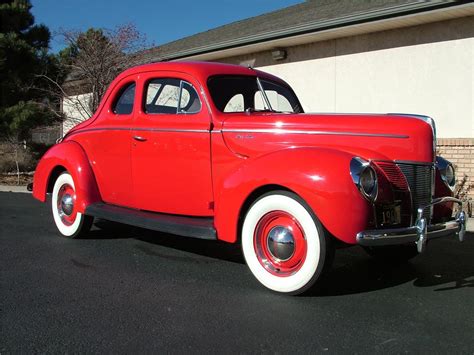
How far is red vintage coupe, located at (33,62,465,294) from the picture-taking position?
346 cm

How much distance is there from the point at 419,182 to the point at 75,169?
3.61 metres

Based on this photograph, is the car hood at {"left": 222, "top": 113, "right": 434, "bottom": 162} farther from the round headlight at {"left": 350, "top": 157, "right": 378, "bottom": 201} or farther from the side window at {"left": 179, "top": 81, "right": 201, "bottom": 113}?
the side window at {"left": 179, "top": 81, "right": 201, "bottom": 113}

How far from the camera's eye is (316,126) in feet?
12.9

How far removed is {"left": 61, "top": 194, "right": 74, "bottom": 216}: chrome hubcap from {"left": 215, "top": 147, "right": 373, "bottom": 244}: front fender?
2534mm

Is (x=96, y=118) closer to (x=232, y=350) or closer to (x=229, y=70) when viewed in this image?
(x=229, y=70)

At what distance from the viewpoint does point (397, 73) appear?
30.0 ft

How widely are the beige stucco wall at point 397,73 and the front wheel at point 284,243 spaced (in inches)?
233

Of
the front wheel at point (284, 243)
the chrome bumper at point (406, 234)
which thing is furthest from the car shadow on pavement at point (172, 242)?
the chrome bumper at point (406, 234)

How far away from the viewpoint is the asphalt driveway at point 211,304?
9.36 feet

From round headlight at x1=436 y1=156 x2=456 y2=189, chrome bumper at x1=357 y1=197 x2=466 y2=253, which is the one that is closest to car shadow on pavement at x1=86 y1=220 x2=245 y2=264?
chrome bumper at x1=357 y1=197 x2=466 y2=253

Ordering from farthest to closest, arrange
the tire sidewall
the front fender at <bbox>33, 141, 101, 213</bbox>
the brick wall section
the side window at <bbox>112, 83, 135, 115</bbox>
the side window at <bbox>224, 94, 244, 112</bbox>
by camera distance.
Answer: the brick wall section < the tire sidewall < the front fender at <bbox>33, 141, 101, 213</bbox> < the side window at <bbox>112, 83, 135, 115</bbox> < the side window at <bbox>224, 94, 244, 112</bbox>

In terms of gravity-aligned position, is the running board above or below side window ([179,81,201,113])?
below

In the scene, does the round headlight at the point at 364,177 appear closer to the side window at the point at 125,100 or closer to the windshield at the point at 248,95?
the windshield at the point at 248,95

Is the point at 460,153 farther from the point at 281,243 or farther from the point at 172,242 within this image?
the point at 281,243
